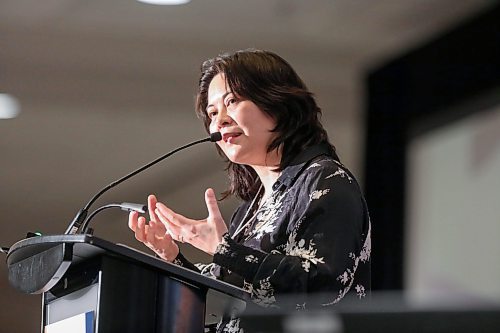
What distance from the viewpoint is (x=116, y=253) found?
130 centimetres

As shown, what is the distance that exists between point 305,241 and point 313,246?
2 centimetres

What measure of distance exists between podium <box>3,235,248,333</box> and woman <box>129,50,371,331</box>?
0.09m

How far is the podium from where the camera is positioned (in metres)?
1.31

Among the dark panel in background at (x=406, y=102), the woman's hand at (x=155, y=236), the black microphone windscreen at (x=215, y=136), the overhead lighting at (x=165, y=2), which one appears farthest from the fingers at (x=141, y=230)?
the overhead lighting at (x=165, y=2)

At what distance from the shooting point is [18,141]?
7027 millimetres

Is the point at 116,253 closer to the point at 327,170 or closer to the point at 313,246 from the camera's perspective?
the point at 313,246

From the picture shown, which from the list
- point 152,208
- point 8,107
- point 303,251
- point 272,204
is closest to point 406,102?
point 8,107

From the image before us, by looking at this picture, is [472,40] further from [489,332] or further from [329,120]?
[489,332]

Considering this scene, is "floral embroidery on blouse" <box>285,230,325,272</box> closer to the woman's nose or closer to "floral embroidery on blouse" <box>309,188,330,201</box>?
"floral embroidery on blouse" <box>309,188,330,201</box>

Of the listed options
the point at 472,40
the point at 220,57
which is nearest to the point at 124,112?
the point at 472,40

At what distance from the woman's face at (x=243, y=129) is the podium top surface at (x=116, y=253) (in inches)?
18.1

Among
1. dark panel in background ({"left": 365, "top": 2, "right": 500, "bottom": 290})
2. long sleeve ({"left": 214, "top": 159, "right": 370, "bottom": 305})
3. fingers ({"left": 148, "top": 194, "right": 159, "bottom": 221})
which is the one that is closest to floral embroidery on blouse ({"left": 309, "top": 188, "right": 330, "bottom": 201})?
long sleeve ({"left": 214, "top": 159, "right": 370, "bottom": 305})

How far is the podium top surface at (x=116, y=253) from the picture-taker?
4.19 ft

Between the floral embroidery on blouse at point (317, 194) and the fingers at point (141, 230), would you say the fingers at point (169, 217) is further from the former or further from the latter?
the floral embroidery on blouse at point (317, 194)
